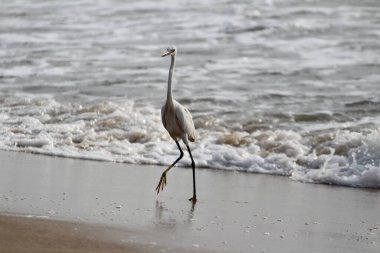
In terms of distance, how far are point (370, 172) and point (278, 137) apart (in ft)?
6.20

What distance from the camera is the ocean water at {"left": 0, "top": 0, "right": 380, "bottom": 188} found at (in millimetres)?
10312

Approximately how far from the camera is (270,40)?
1747cm

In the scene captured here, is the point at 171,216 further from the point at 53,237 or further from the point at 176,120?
the point at 176,120

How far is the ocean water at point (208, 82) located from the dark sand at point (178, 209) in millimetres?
713

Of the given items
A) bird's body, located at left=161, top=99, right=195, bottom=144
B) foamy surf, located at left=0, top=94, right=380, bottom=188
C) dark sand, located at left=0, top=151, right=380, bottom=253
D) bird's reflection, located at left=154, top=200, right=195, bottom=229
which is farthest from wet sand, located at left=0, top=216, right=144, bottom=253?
foamy surf, located at left=0, top=94, right=380, bottom=188

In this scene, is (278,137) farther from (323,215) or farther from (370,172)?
(323,215)

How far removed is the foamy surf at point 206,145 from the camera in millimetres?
9609

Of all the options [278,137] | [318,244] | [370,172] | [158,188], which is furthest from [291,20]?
[318,244]

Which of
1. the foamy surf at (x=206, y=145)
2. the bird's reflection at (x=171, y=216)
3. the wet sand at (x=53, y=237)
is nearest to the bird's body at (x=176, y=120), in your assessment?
the bird's reflection at (x=171, y=216)

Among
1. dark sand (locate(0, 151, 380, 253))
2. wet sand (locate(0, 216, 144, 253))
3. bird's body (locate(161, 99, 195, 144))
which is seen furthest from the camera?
bird's body (locate(161, 99, 195, 144))

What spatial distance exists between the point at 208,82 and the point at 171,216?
25.5 ft

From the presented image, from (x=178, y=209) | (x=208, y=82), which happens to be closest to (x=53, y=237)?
(x=178, y=209)

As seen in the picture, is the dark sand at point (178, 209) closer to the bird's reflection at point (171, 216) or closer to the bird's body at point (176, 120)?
the bird's reflection at point (171, 216)

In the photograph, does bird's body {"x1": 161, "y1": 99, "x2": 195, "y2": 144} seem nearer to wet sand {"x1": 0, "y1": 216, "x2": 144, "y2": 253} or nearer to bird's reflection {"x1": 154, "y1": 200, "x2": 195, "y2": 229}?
bird's reflection {"x1": 154, "y1": 200, "x2": 195, "y2": 229}
